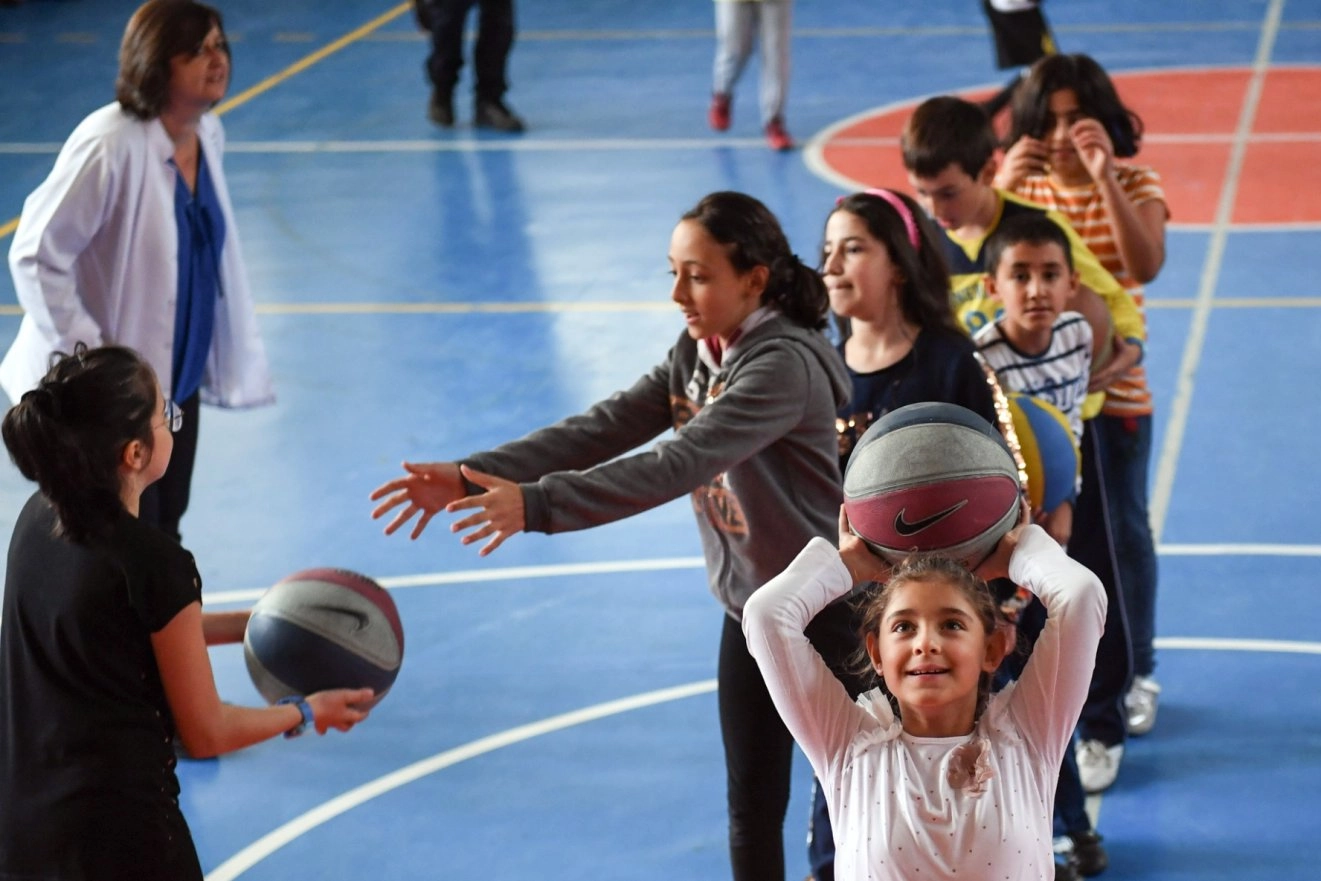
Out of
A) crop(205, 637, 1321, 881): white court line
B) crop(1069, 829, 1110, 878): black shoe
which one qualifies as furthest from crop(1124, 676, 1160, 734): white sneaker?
crop(1069, 829, 1110, 878): black shoe

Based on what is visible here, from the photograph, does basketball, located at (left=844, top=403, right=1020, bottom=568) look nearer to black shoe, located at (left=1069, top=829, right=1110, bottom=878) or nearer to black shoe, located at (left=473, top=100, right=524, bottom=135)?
black shoe, located at (left=1069, top=829, right=1110, bottom=878)

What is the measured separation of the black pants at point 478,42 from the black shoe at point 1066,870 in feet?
27.9

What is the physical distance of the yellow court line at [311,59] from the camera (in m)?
13.0

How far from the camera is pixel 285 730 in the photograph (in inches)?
126

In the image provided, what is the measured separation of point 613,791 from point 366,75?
999cm

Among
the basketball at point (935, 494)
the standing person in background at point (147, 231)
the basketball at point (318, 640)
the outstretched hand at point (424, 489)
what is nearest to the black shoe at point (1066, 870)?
the basketball at point (935, 494)

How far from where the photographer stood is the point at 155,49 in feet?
15.3

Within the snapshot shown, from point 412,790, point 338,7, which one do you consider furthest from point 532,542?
point 338,7

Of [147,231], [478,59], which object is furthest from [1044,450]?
[478,59]

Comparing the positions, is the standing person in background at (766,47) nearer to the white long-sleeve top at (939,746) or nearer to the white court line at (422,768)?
the white court line at (422,768)

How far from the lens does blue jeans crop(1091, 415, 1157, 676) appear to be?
4.72 m

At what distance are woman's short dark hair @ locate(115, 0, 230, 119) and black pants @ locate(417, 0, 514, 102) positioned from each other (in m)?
7.01

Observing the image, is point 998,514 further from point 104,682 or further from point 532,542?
point 532,542

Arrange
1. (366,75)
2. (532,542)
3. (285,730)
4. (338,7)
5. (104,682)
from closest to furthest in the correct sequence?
1. (104,682)
2. (285,730)
3. (532,542)
4. (366,75)
5. (338,7)
